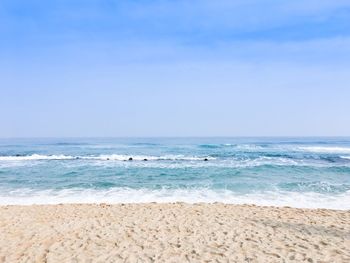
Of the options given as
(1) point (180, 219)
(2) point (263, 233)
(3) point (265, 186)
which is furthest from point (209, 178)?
(2) point (263, 233)

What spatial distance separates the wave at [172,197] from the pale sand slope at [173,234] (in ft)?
7.15

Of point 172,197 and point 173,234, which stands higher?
point 173,234

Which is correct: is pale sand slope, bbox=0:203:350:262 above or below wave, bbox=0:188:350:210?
above

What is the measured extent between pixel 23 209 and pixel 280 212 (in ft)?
25.7

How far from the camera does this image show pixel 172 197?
13.5 meters

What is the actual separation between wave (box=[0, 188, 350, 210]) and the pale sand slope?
2.18m

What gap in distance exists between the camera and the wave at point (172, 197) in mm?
12602

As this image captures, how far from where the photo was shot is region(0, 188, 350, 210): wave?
12.6 m

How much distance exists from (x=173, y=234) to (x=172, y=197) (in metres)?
6.04

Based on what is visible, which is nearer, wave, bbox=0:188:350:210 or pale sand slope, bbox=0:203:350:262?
pale sand slope, bbox=0:203:350:262

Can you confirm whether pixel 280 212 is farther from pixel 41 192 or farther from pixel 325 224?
pixel 41 192

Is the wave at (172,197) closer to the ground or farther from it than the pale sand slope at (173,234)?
closer to the ground

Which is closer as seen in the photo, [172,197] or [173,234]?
[173,234]

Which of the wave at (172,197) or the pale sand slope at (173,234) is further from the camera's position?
the wave at (172,197)
